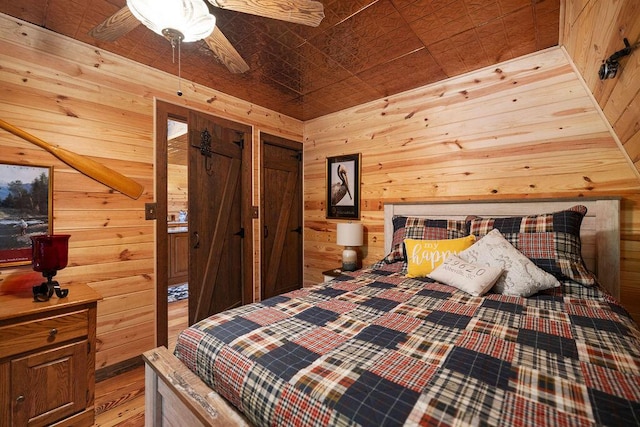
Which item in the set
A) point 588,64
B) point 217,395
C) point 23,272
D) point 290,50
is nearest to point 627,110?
point 588,64

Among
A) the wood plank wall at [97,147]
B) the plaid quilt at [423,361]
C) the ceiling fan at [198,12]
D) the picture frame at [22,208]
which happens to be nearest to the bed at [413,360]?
the plaid quilt at [423,361]

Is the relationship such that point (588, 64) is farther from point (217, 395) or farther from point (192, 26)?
point (217, 395)

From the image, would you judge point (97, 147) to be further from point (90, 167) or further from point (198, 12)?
point (198, 12)

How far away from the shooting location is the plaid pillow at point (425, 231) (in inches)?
83.6

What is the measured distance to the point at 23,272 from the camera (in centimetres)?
174

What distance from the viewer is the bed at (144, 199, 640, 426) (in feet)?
2.21

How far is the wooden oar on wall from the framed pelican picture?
6.62 ft

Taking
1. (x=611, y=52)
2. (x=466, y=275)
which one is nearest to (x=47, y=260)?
(x=466, y=275)

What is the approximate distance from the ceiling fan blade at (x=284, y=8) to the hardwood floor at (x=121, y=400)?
233 cm

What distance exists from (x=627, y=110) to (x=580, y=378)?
1566mm

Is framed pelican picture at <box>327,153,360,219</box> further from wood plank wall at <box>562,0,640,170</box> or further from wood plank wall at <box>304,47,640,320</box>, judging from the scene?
wood plank wall at <box>562,0,640,170</box>

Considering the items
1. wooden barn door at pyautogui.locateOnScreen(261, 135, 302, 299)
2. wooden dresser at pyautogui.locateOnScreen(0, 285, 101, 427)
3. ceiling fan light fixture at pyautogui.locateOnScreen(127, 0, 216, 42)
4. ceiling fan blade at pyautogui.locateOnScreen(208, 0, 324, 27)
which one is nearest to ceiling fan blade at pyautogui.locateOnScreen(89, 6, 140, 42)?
ceiling fan light fixture at pyautogui.locateOnScreen(127, 0, 216, 42)

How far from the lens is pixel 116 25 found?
1.39 m

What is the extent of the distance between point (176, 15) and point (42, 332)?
1.75 metres
